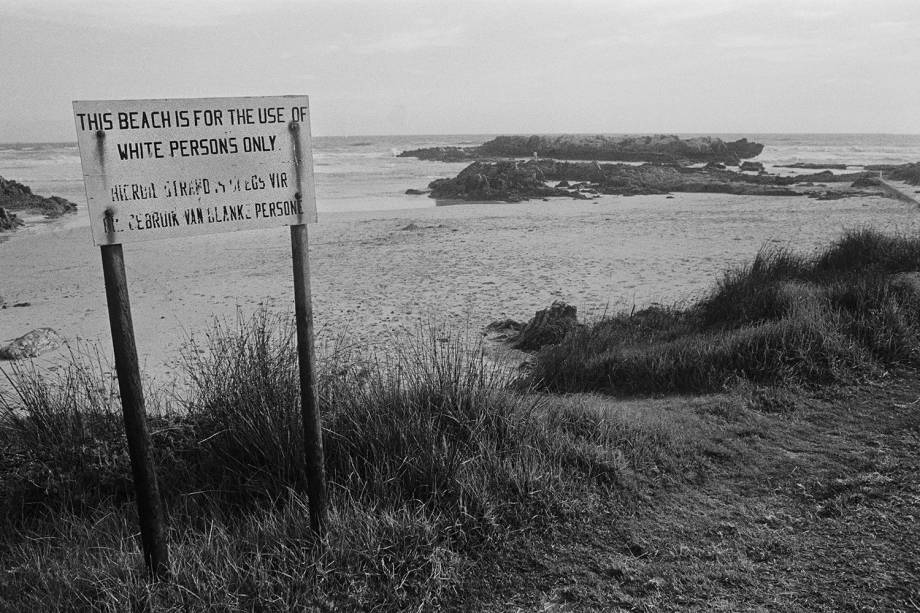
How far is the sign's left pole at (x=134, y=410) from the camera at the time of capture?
95.2 inches

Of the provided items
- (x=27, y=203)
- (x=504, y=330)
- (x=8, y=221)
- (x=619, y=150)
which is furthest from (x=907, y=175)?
(x=27, y=203)

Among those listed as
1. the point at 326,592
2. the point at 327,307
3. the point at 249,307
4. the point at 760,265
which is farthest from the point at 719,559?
the point at 249,307

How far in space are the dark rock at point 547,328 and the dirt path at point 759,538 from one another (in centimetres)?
307

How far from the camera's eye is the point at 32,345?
308 inches

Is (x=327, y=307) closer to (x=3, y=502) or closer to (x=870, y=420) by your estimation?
(x=3, y=502)

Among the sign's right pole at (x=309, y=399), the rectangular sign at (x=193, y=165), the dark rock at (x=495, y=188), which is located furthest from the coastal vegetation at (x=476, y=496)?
the dark rock at (x=495, y=188)

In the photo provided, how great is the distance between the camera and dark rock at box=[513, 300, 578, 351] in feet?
24.5

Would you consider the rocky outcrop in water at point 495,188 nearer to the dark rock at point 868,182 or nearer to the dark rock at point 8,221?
the dark rock at point 868,182

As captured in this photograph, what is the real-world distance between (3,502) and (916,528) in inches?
184

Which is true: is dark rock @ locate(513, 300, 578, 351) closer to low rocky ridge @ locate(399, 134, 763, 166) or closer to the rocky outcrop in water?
the rocky outcrop in water

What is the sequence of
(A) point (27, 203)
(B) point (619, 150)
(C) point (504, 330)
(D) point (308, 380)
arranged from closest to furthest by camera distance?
1. (D) point (308, 380)
2. (C) point (504, 330)
3. (A) point (27, 203)
4. (B) point (619, 150)

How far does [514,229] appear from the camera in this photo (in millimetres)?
17531

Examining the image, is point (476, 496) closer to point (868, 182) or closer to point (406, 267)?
point (406, 267)

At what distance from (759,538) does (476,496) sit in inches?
54.2
